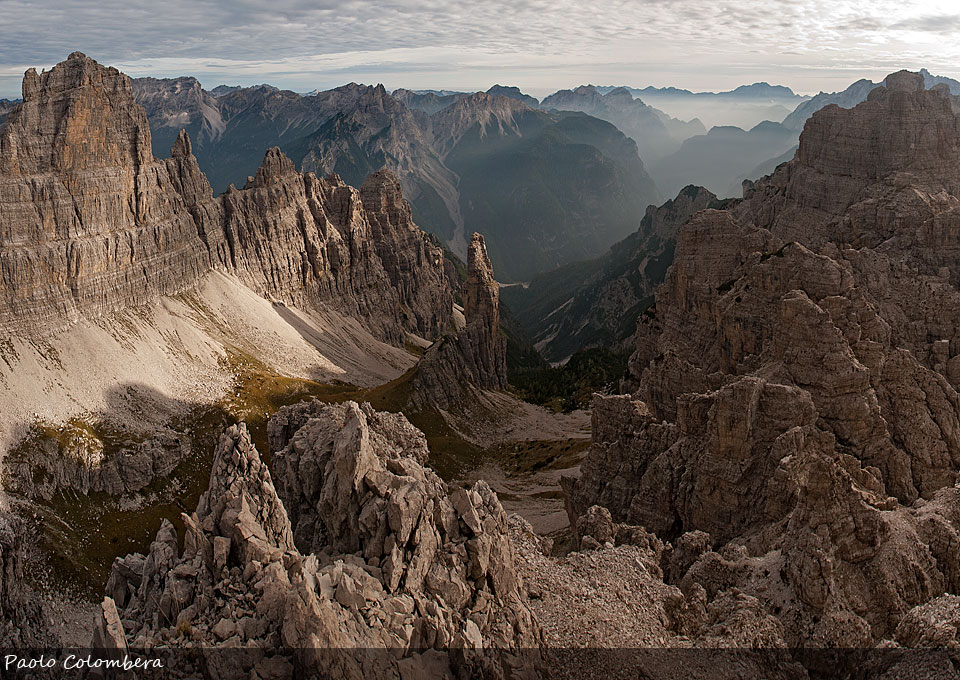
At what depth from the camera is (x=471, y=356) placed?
484 feet

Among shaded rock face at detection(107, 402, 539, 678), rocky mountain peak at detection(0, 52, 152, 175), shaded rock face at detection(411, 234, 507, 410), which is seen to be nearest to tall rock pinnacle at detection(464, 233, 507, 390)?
shaded rock face at detection(411, 234, 507, 410)

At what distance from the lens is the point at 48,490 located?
277 ft

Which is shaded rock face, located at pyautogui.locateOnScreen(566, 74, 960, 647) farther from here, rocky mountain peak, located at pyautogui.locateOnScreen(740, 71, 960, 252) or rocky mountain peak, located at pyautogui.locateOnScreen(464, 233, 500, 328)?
rocky mountain peak, located at pyautogui.locateOnScreen(740, 71, 960, 252)

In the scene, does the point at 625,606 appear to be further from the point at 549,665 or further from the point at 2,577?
the point at 2,577

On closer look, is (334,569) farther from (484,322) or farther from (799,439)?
(484,322)

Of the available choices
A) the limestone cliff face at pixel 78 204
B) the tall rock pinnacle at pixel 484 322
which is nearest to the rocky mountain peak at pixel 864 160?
the tall rock pinnacle at pixel 484 322

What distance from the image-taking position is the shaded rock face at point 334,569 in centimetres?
3077

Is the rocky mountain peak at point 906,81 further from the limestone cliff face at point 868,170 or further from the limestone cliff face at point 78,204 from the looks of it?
the limestone cliff face at point 78,204

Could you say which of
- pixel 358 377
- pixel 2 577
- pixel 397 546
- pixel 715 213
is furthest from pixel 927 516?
pixel 358 377

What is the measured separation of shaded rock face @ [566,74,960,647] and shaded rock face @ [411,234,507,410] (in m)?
34.4

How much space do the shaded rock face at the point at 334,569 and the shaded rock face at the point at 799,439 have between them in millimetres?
15903

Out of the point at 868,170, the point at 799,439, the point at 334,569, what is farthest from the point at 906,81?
the point at 334,569

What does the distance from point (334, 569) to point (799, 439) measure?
39.0 m

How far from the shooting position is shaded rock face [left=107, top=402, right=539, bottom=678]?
101 feet
